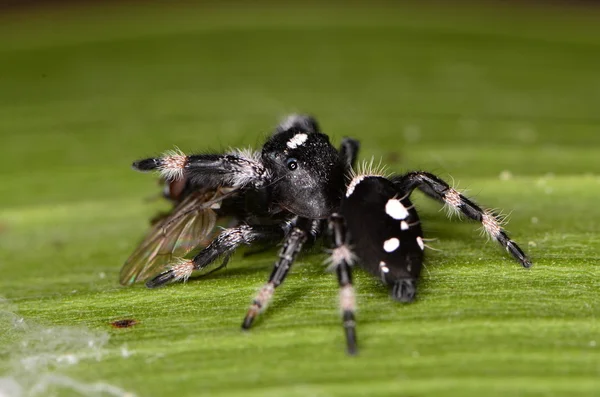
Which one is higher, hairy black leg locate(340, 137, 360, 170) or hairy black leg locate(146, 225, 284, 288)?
hairy black leg locate(340, 137, 360, 170)

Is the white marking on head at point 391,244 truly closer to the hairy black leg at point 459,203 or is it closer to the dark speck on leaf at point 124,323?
the hairy black leg at point 459,203

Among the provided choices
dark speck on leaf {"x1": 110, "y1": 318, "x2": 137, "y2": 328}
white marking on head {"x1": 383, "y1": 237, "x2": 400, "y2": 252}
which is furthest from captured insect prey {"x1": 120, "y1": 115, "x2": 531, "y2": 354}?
dark speck on leaf {"x1": 110, "y1": 318, "x2": 137, "y2": 328}

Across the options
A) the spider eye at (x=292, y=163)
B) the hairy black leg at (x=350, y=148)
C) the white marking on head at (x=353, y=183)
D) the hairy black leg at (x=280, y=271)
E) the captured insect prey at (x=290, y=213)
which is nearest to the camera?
the hairy black leg at (x=280, y=271)

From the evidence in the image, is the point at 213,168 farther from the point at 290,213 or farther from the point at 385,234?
the point at 385,234

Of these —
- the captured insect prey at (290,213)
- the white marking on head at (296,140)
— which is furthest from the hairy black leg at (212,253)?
the white marking on head at (296,140)

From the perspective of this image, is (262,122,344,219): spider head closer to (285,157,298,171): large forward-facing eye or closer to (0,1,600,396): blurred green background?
(285,157,298,171): large forward-facing eye

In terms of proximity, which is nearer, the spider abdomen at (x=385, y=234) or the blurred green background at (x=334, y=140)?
the blurred green background at (x=334, y=140)

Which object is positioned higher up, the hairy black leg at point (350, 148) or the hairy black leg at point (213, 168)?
the hairy black leg at point (350, 148)
